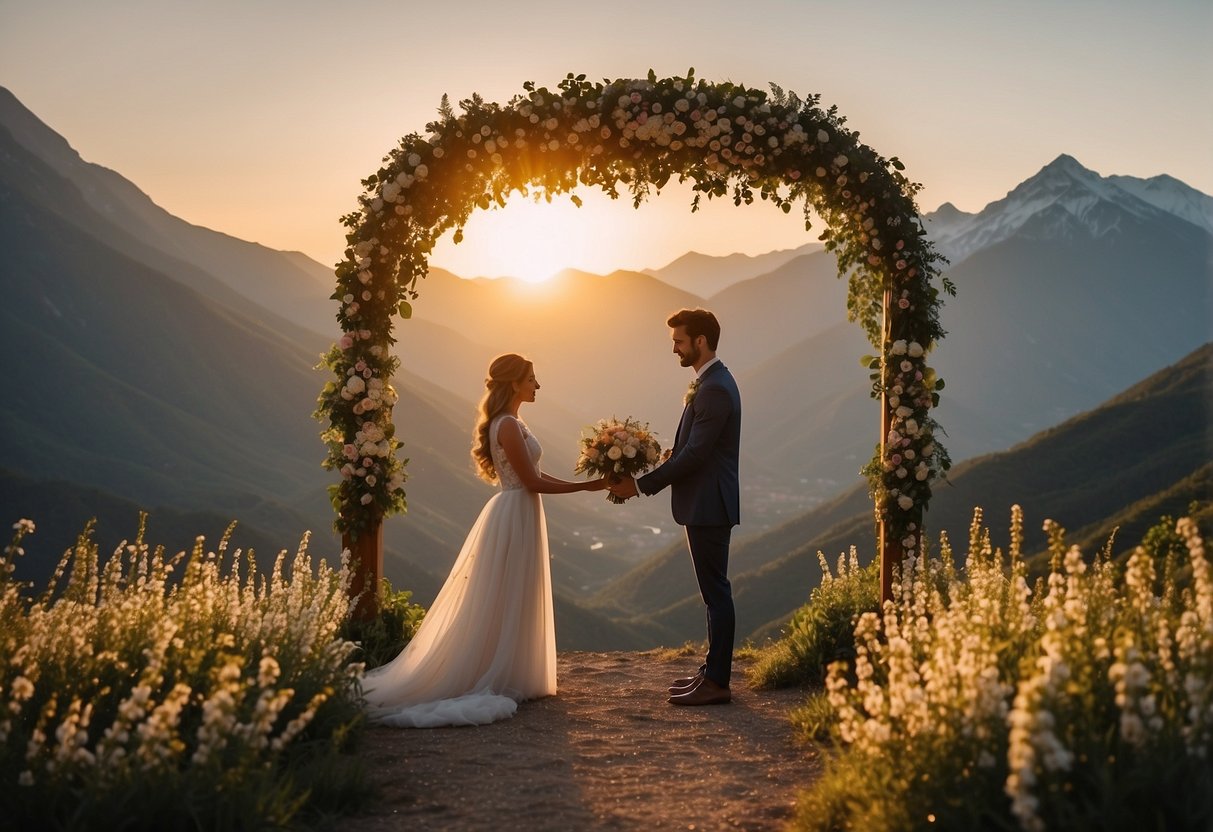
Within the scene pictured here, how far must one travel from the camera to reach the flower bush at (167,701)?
420cm

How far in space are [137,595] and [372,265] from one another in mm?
4046

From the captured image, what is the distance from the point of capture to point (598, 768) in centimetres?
624

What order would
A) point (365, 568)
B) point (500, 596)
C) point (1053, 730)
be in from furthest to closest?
point (365, 568) → point (500, 596) → point (1053, 730)

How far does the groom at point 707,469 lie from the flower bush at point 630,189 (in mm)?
2046

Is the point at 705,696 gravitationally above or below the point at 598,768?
above

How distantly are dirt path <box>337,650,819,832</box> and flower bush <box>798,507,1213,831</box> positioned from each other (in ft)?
2.98

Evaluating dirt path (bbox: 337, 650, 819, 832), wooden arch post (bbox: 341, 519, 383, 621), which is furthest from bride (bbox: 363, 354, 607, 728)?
wooden arch post (bbox: 341, 519, 383, 621)

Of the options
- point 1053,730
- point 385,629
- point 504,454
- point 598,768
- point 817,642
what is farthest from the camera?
point 385,629

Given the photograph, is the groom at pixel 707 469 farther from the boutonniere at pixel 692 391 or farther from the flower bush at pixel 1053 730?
the flower bush at pixel 1053 730

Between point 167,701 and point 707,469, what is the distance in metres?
4.40

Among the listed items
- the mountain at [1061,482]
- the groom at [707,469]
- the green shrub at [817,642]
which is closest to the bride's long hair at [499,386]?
the groom at [707,469]

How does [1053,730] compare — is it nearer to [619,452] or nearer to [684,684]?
[619,452]

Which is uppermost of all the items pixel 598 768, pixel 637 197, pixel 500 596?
pixel 637 197

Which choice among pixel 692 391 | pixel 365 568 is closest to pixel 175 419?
pixel 365 568
